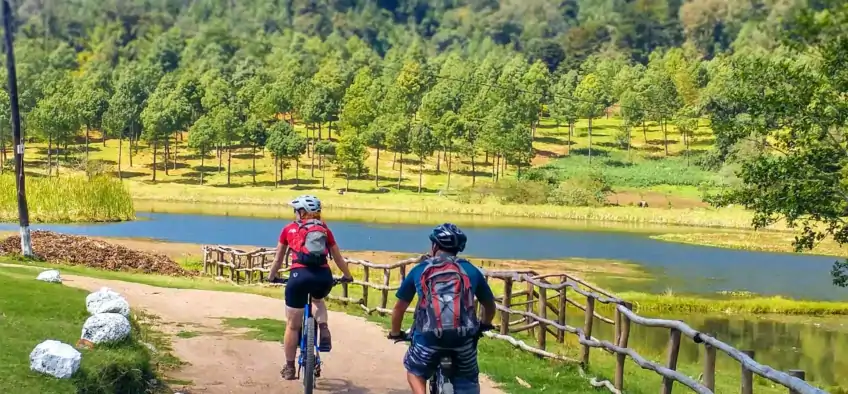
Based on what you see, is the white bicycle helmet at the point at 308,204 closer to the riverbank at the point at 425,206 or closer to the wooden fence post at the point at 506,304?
the wooden fence post at the point at 506,304

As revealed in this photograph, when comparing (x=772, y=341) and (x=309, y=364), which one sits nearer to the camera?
(x=309, y=364)

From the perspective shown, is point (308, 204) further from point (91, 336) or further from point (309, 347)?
point (91, 336)

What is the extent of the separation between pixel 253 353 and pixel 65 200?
4337cm

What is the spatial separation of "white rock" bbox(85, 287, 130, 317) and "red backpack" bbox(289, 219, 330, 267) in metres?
2.70

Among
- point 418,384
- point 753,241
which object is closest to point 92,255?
point 418,384

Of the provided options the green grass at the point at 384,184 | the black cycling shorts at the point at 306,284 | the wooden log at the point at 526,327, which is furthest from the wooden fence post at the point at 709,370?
the green grass at the point at 384,184

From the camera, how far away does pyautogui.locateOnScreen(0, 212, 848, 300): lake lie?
40062 millimetres

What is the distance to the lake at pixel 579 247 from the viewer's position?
4006 centimetres

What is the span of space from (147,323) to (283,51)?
170904 millimetres

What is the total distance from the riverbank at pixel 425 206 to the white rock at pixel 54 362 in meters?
63.1

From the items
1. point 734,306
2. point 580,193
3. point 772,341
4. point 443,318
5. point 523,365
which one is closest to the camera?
point 443,318

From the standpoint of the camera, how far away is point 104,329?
9672 millimetres

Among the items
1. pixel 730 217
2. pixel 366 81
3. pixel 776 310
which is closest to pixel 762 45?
pixel 366 81

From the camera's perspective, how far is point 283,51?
593ft
